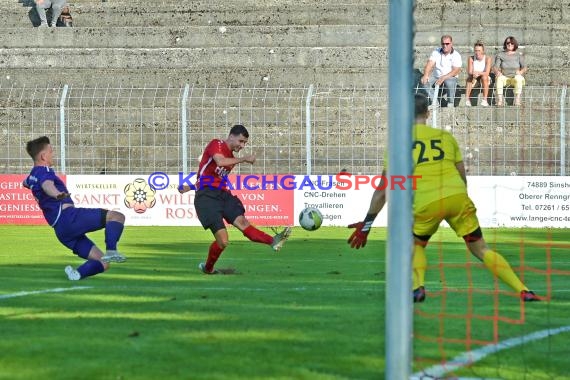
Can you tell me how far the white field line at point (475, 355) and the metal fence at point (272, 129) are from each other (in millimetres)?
15079

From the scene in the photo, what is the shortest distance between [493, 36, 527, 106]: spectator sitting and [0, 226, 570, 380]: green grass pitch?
8920mm

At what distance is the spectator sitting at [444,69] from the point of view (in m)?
24.9

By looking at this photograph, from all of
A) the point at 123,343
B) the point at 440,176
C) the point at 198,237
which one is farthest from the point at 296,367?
the point at 198,237

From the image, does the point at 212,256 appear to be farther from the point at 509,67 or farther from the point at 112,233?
the point at 509,67

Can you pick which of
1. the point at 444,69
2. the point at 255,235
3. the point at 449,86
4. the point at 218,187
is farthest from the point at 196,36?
the point at 218,187

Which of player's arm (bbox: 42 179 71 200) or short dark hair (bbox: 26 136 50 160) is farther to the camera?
short dark hair (bbox: 26 136 50 160)

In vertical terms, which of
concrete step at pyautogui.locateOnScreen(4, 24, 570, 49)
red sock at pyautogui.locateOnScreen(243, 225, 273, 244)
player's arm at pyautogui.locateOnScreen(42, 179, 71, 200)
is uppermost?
concrete step at pyautogui.locateOnScreen(4, 24, 570, 49)

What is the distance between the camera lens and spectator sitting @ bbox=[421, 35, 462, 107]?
2492 centimetres

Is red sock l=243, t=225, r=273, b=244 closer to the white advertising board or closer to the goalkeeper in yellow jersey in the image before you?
the goalkeeper in yellow jersey

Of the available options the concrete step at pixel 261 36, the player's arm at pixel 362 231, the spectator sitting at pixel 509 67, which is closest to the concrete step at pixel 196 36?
the concrete step at pixel 261 36

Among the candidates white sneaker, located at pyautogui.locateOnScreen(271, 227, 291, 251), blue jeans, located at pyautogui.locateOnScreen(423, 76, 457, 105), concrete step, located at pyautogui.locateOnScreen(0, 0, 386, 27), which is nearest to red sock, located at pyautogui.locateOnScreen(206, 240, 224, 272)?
white sneaker, located at pyautogui.locateOnScreen(271, 227, 291, 251)

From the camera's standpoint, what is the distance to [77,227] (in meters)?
12.9

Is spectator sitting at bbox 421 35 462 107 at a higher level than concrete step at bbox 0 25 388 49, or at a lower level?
lower

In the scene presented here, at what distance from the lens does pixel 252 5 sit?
30.8m
